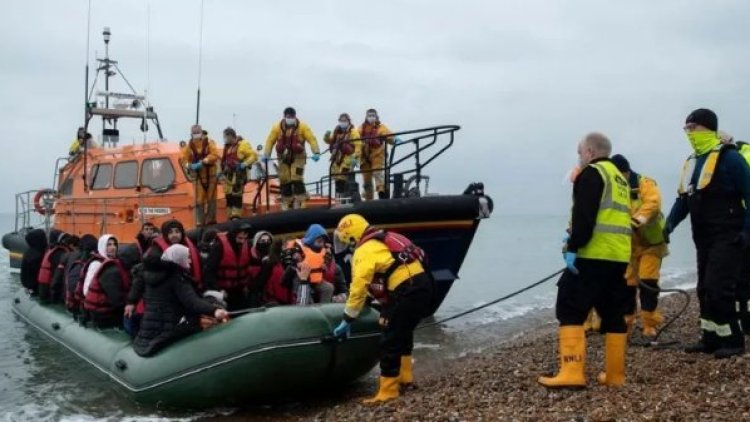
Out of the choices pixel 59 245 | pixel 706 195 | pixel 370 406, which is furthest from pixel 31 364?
pixel 706 195

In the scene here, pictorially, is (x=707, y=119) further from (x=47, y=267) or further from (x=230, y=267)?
(x=47, y=267)

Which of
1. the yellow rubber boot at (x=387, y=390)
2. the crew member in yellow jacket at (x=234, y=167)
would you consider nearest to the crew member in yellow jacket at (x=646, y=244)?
the yellow rubber boot at (x=387, y=390)

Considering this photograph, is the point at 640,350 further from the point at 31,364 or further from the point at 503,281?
the point at 503,281

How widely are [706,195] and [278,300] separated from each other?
12.4ft

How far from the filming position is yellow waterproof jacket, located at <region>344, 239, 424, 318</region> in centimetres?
468

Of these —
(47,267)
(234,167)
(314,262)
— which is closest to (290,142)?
(234,167)

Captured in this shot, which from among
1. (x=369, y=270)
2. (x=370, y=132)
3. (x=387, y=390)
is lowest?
(x=387, y=390)

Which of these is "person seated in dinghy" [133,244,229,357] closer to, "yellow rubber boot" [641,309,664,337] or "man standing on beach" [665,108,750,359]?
"man standing on beach" [665,108,750,359]

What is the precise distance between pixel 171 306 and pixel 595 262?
3264 millimetres

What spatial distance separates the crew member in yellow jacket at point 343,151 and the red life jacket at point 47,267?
3562mm

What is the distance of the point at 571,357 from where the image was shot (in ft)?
13.7

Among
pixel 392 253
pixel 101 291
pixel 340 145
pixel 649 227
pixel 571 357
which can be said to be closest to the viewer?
pixel 571 357

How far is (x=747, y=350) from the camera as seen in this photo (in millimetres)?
4895

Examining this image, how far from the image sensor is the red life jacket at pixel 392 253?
15.7 ft
